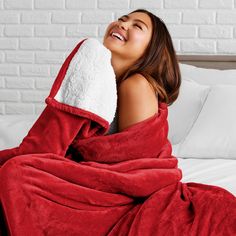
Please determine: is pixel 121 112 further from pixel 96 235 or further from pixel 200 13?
pixel 200 13

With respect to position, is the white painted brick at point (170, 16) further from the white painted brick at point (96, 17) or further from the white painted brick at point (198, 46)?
the white painted brick at point (96, 17)

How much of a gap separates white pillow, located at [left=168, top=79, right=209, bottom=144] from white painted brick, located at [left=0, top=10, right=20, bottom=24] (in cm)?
129

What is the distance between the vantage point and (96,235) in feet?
4.19

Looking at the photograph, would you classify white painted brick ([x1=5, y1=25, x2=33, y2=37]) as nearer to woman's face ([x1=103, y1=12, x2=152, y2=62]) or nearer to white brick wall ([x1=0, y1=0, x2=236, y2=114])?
white brick wall ([x1=0, y1=0, x2=236, y2=114])

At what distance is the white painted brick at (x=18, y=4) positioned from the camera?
3.26m

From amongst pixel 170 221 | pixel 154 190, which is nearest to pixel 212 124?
pixel 154 190

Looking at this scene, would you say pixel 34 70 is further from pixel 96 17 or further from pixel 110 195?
pixel 110 195

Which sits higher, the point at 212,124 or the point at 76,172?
the point at 76,172

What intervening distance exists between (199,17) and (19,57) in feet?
3.70

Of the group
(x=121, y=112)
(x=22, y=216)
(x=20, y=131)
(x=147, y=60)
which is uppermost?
(x=147, y=60)

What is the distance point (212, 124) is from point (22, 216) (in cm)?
125

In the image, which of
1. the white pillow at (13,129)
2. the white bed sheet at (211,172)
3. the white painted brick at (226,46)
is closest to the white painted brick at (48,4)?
the white pillow at (13,129)

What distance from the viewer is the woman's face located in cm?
158

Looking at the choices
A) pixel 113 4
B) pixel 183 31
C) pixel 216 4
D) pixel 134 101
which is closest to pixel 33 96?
pixel 113 4
